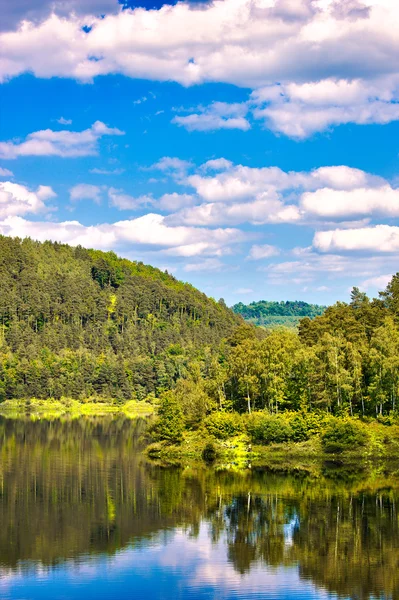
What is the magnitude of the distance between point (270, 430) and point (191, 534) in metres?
32.0

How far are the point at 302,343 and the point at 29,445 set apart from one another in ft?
135

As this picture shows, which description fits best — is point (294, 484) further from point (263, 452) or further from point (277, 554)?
point (277, 554)

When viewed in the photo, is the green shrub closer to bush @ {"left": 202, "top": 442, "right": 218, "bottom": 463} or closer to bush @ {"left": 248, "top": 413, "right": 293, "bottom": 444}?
bush @ {"left": 248, "top": 413, "right": 293, "bottom": 444}

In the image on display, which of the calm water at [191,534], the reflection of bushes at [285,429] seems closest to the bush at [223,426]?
the reflection of bushes at [285,429]

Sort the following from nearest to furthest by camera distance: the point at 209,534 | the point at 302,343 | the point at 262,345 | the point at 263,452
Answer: the point at 209,534 < the point at 263,452 < the point at 262,345 < the point at 302,343

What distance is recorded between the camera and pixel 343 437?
81.1 meters

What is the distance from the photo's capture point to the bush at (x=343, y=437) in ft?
264

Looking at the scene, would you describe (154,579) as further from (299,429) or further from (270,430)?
Result: (299,429)

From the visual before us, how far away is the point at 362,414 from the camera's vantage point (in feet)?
292

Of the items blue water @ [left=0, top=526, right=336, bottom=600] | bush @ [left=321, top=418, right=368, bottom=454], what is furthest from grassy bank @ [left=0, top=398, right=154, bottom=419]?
blue water @ [left=0, top=526, right=336, bottom=600]

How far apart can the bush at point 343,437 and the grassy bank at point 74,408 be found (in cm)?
8361

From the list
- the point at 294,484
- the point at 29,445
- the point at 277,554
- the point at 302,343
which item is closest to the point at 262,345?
the point at 302,343

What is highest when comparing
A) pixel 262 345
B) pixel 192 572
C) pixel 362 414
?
pixel 262 345

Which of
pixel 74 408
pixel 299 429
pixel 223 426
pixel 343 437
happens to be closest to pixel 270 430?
pixel 299 429
